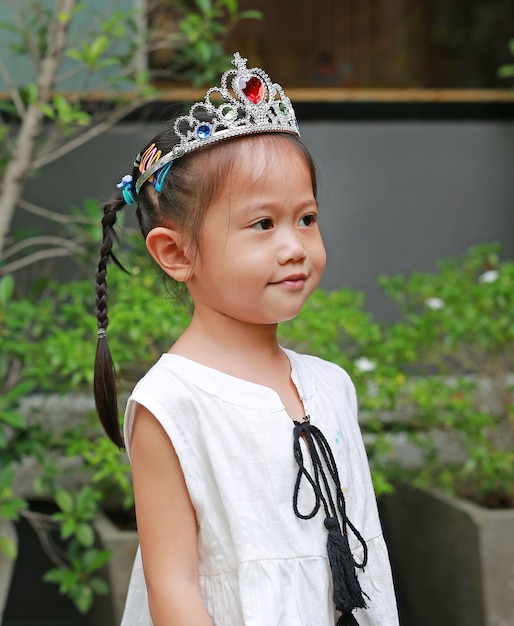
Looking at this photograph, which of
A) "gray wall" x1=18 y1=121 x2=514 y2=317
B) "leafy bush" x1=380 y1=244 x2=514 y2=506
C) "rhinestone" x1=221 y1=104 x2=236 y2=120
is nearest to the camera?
"rhinestone" x1=221 y1=104 x2=236 y2=120

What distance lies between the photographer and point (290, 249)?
1628mm

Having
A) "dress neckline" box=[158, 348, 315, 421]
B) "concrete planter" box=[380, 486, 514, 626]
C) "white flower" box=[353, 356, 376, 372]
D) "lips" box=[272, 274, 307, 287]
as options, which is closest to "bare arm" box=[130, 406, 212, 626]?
"dress neckline" box=[158, 348, 315, 421]

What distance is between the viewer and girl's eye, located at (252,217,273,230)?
164cm

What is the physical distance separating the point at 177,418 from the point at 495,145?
3.33 meters

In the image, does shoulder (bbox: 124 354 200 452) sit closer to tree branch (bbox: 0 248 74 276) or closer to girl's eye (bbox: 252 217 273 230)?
girl's eye (bbox: 252 217 273 230)

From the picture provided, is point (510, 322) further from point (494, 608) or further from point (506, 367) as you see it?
point (494, 608)

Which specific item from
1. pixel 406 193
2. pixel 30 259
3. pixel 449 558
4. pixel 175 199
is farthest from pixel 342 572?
pixel 406 193

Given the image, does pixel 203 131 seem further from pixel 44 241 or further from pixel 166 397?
pixel 44 241

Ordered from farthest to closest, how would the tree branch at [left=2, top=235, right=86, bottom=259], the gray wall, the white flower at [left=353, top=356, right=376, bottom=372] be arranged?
the gray wall → the tree branch at [left=2, top=235, right=86, bottom=259] → the white flower at [left=353, top=356, right=376, bottom=372]

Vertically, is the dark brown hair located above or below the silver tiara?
below

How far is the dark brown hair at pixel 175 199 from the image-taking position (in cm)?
167

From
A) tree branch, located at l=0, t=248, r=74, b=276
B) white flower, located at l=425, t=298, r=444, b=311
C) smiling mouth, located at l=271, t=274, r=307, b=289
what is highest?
tree branch, located at l=0, t=248, r=74, b=276

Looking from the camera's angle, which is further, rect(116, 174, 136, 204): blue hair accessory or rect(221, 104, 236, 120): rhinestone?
rect(116, 174, 136, 204): blue hair accessory

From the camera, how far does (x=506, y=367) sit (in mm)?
3787
